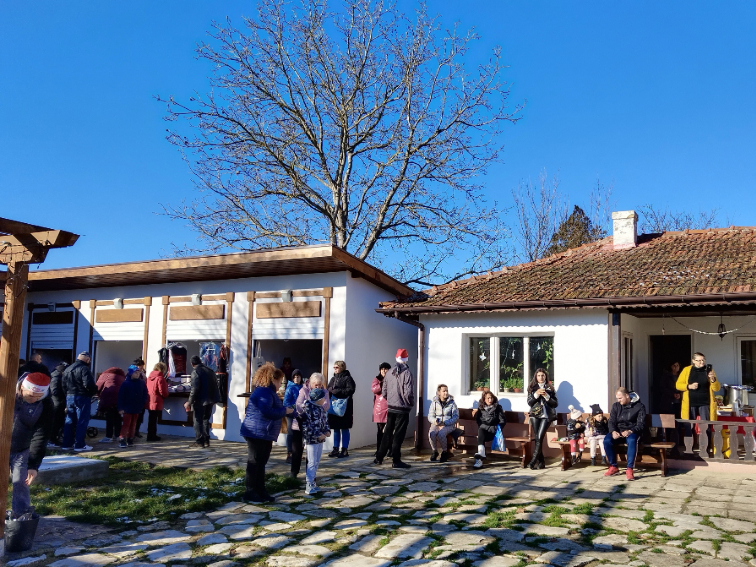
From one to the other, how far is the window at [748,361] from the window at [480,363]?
514cm

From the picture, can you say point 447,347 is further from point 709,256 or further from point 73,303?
point 73,303

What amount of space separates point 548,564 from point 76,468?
610 centimetres

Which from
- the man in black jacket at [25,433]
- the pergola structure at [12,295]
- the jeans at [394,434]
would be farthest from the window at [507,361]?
the pergola structure at [12,295]

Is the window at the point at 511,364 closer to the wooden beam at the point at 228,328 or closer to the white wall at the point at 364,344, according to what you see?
the white wall at the point at 364,344

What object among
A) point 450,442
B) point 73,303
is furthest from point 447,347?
point 73,303

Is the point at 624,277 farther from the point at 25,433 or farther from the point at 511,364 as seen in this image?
the point at 25,433

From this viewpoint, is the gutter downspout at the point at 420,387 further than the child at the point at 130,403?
Yes

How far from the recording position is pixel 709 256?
1134 centimetres

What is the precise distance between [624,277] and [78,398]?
31.6ft

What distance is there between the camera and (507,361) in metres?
11.4

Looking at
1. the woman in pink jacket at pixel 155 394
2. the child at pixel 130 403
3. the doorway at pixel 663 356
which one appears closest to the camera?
the child at pixel 130 403

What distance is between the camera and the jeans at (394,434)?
945 cm

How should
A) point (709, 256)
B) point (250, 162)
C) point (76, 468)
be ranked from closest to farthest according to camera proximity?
point (76, 468) < point (709, 256) < point (250, 162)

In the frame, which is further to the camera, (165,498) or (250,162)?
(250,162)
